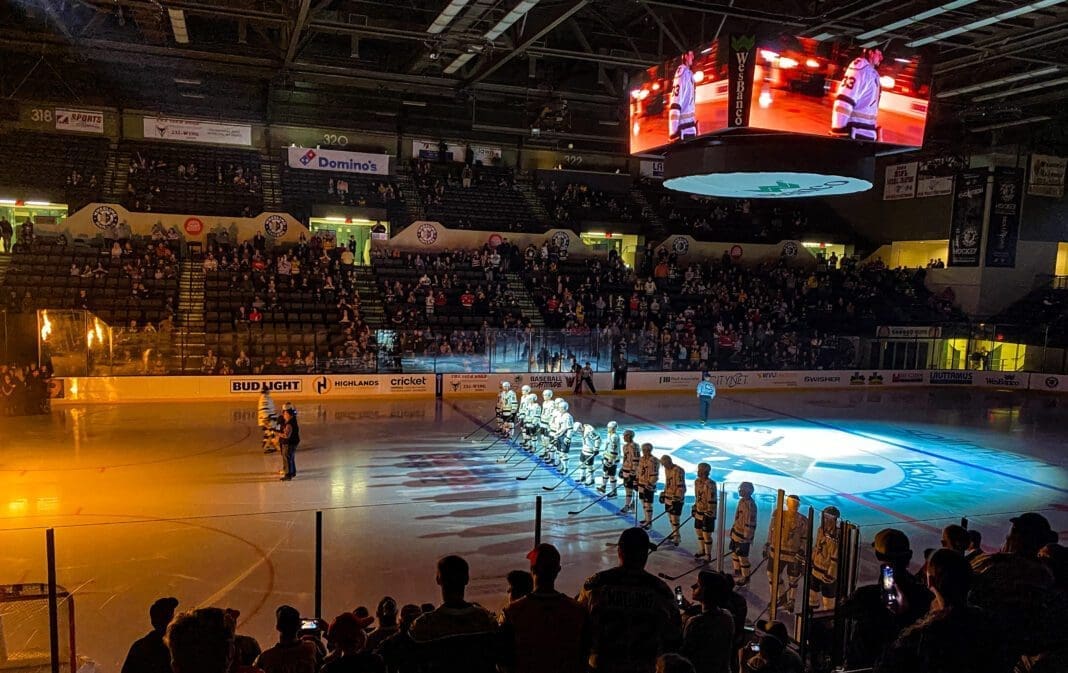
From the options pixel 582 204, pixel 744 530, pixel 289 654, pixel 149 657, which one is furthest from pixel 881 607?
pixel 582 204

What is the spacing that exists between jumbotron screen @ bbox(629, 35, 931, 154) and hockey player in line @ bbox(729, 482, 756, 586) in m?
5.03

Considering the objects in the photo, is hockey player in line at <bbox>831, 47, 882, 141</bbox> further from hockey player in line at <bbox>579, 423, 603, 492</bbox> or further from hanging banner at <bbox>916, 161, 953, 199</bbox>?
hanging banner at <bbox>916, 161, 953, 199</bbox>

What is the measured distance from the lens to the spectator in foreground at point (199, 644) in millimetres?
3383

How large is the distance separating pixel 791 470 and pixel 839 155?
691 centimetres

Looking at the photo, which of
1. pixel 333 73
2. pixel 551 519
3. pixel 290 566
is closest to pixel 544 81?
pixel 333 73

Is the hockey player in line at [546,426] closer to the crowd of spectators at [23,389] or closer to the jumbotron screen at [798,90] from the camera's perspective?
the jumbotron screen at [798,90]

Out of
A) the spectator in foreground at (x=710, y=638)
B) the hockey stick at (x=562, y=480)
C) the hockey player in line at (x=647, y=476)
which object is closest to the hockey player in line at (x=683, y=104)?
the hockey player in line at (x=647, y=476)

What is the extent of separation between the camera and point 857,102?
36.0 ft

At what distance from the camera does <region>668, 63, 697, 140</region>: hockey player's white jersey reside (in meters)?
11.2

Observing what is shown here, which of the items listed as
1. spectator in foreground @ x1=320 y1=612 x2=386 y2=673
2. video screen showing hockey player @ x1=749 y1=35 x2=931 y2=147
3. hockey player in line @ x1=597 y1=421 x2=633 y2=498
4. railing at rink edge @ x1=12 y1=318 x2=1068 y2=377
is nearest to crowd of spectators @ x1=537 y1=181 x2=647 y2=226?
railing at rink edge @ x1=12 y1=318 x2=1068 y2=377

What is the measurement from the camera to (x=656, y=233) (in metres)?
36.9

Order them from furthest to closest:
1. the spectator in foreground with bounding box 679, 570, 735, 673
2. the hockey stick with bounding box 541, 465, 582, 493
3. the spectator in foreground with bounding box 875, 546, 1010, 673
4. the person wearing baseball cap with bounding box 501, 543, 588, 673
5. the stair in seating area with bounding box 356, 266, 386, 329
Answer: the stair in seating area with bounding box 356, 266, 386, 329, the hockey stick with bounding box 541, 465, 582, 493, the spectator in foreground with bounding box 679, 570, 735, 673, the person wearing baseball cap with bounding box 501, 543, 588, 673, the spectator in foreground with bounding box 875, 546, 1010, 673

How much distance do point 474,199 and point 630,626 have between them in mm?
31726

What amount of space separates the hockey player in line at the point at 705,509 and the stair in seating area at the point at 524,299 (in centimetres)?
1805
